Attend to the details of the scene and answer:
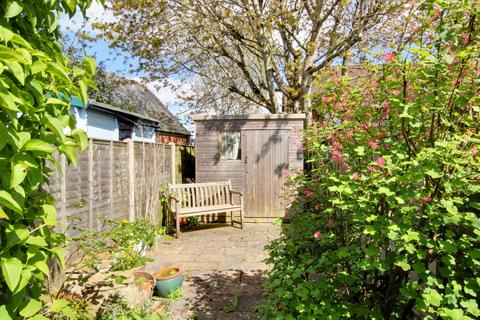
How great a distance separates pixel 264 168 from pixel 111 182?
460 centimetres

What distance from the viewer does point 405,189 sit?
1.96 metres

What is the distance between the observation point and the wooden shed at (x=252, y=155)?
869cm

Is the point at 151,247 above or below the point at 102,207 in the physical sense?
below

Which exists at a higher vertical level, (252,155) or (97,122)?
(97,122)

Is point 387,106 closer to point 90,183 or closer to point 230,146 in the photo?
point 90,183

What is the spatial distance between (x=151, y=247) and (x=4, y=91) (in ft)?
18.3

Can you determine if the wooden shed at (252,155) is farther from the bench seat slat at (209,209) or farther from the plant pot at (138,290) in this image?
the plant pot at (138,290)

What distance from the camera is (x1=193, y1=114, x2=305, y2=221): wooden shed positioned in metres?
8.69

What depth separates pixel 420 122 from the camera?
2.05m

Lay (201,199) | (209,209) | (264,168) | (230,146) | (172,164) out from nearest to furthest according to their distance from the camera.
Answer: (209,209) → (201,199) → (172,164) → (264,168) → (230,146)

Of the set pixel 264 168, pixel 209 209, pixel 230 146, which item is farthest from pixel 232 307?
pixel 230 146

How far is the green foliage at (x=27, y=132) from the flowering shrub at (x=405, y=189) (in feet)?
5.18

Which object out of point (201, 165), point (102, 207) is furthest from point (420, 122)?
point (201, 165)

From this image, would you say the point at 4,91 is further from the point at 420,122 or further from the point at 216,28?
the point at 216,28
